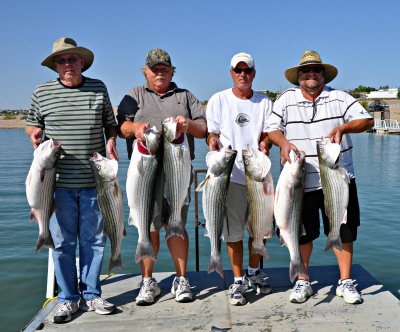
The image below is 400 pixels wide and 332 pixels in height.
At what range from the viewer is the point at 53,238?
162 inches

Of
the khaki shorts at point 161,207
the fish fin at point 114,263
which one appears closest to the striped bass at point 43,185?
the fish fin at point 114,263

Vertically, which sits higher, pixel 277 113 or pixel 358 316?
pixel 277 113

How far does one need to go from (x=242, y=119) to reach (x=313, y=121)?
2.54 feet

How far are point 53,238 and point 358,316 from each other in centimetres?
323

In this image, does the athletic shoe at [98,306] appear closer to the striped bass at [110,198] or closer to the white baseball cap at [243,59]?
the striped bass at [110,198]

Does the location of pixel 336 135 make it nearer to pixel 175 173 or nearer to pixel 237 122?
pixel 237 122

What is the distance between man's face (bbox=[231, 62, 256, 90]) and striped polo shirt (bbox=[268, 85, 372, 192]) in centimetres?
44

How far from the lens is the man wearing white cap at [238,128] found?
4.29 metres

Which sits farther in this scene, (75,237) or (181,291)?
(181,291)

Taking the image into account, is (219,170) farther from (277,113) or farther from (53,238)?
(53,238)

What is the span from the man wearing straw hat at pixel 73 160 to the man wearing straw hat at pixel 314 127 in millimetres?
1945

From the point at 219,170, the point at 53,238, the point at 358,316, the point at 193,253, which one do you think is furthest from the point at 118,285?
the point at 193,253

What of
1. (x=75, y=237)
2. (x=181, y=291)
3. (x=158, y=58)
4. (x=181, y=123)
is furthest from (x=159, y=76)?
(x=181, y=291)

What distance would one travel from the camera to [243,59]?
4.22m
